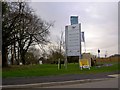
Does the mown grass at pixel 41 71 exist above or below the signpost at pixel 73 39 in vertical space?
below

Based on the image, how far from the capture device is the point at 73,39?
128 ft

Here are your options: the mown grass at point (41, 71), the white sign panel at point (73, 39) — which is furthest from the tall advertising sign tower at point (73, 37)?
the mown grass at point (41, 71)

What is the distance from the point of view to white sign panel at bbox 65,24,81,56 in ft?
126

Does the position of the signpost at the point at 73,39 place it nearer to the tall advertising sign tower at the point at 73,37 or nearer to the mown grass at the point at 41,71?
the tall advertising sign tower at the point at 73,37

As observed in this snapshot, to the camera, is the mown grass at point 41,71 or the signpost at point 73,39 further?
the signpost at point 73,39

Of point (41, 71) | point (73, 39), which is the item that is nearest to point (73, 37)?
point (73, 39)

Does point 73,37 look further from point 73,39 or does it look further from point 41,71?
point 41,71

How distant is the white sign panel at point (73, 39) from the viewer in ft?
126

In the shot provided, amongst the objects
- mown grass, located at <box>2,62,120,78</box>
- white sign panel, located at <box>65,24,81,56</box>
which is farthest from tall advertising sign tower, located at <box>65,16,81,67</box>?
mown grass, located at <box>2,62,120,78</box>

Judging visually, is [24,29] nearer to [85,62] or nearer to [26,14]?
[26,14]

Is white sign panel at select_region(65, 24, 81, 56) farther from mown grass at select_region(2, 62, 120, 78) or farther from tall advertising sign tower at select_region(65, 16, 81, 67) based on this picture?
mown grass at select_region(2, 62, 120, 78)

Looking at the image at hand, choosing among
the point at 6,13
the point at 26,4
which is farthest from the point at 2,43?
the point at 26,4

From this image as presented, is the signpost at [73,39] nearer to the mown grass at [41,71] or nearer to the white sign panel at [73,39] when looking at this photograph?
the white sign panel at [73,39]

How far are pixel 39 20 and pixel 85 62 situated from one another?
474 inches
